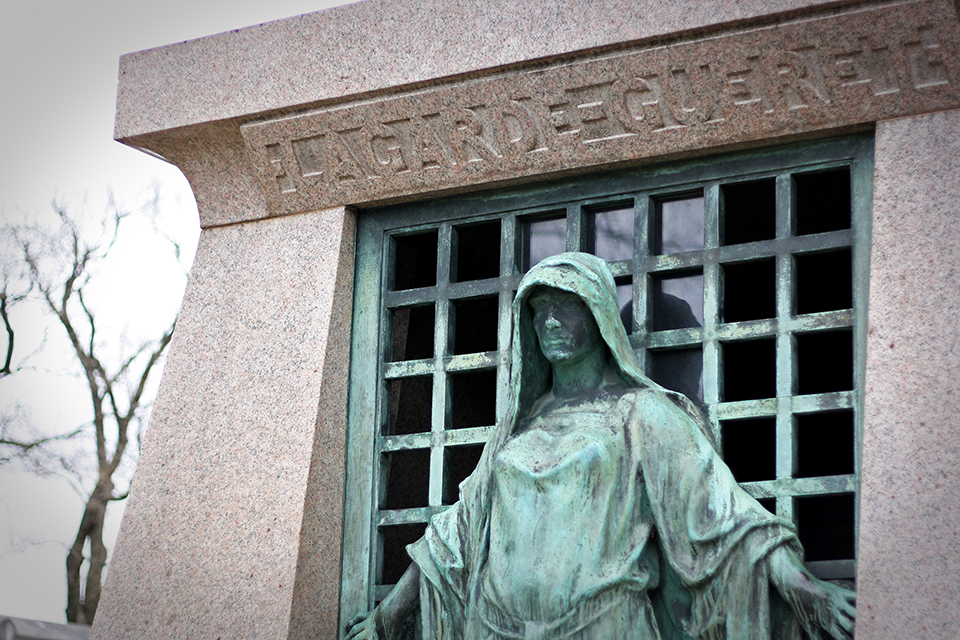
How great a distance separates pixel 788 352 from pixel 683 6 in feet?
5.67

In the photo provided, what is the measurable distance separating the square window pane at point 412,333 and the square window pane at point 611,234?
1.10 m

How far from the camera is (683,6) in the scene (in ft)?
21.3

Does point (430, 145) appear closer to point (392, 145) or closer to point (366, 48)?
point (392, 145)

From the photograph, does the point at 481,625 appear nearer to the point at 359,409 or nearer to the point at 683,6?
the point at 359,409

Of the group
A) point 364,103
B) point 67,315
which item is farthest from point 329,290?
point 67,315

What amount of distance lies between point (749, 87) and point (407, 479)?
3027 millimetres

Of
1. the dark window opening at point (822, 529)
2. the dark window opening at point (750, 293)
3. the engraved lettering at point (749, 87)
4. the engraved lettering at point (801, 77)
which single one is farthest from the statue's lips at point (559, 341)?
the dark window opening at point (822, 529)

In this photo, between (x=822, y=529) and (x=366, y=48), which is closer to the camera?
(x=366, y=48)

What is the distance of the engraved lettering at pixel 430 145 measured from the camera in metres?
7.22

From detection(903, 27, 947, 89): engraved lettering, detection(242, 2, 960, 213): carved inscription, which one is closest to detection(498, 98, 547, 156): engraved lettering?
detection(242, 2, 960, 213): carved inscription

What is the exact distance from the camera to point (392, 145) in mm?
7355

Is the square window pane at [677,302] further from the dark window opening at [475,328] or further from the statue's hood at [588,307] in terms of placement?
the dark window opening at [475,328]

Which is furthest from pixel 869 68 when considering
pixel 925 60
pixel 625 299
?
pixel 625 299

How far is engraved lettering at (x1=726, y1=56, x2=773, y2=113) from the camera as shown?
255 inches
